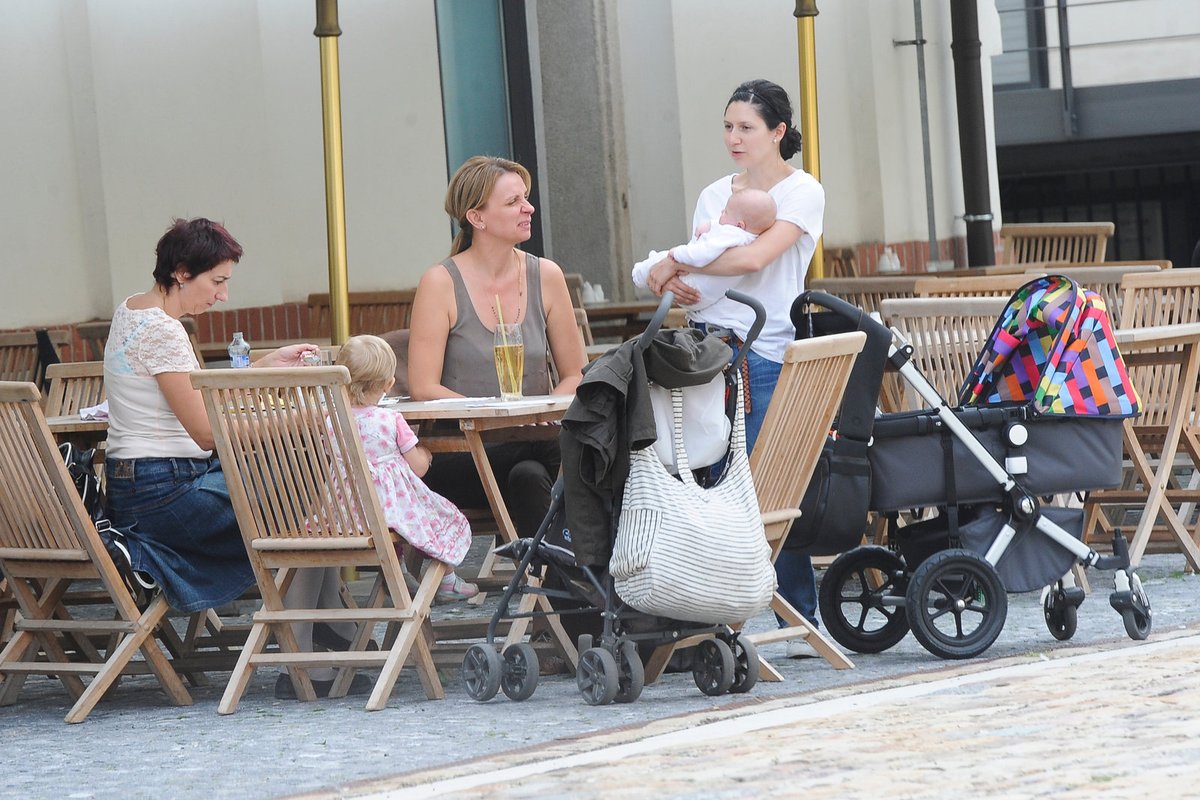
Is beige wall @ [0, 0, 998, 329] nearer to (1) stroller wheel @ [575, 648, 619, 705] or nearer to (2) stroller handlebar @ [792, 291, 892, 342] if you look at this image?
(2) stroller handlebar @ [792, 291, 892, 342]

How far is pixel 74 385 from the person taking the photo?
6488 mm

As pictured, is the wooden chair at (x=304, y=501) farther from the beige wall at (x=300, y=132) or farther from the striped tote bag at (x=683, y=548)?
the beige wall at (x=300, y=132)

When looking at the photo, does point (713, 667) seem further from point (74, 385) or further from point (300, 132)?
point (300, 132)

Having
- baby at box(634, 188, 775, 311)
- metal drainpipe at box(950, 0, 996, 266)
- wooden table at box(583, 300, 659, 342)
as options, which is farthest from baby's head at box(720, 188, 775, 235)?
metal drainpipe at box(950, 0, 996, 266)

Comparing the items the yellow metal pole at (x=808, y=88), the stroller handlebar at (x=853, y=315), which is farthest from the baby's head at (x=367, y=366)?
the yellow metal pole at (x=808, y=88)

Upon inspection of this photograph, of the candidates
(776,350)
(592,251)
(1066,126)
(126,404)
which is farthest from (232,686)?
(1066,126)

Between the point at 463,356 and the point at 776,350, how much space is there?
0.90m

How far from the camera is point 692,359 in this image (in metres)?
4.73

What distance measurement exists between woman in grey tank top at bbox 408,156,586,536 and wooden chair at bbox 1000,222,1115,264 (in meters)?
6.77

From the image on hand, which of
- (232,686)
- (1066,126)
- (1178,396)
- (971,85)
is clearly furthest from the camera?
(1066,126)

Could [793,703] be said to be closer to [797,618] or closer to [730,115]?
[797,618]

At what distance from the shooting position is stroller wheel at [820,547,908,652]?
5547 millimetres

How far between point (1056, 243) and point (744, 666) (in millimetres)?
8540

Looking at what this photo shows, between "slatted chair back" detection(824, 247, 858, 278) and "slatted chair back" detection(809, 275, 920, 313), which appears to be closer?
"slatted chair back" detection(809, 275, 920, 313)
